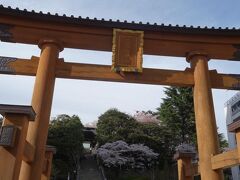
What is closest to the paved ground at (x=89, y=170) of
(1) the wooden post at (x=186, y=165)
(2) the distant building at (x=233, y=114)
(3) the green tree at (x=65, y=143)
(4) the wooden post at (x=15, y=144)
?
(3) the green tree at (x=65, y=143)

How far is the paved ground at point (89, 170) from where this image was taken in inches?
1010

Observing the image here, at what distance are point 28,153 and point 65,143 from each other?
1995cm

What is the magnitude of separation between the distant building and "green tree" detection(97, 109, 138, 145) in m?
8.70

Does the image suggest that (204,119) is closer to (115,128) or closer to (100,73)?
(100,73)

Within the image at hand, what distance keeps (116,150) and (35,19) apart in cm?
2100

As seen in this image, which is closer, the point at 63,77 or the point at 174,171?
the point at 63,77

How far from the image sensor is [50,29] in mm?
7465

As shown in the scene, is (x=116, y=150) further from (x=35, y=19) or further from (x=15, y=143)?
(x=15, y=143)

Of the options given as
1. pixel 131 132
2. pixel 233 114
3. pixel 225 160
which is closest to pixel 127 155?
pixel 131 132

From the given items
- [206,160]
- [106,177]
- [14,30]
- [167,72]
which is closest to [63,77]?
[14,30]

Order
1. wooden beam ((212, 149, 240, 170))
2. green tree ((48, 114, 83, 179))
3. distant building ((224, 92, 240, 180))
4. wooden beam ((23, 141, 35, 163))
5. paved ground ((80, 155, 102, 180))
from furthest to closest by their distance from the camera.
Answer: paved ground ((80, 155, 102, 180)), green tree ((48, 114, 83, 179)), distant building ((224, 92, 240, 180)), wooden beam ((23, 141, 35, 163)), wooden beam ((212, 149, 240, 170))

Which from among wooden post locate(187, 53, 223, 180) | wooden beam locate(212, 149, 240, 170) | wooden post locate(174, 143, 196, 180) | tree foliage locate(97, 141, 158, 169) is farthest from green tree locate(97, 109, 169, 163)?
wooden beam locate(212, 149, 240, 170)

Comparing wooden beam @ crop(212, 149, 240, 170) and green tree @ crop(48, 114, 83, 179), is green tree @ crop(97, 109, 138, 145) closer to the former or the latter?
green tree @ crop(48, 114, 83, 179)

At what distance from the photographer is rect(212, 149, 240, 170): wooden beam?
17.5 feet
